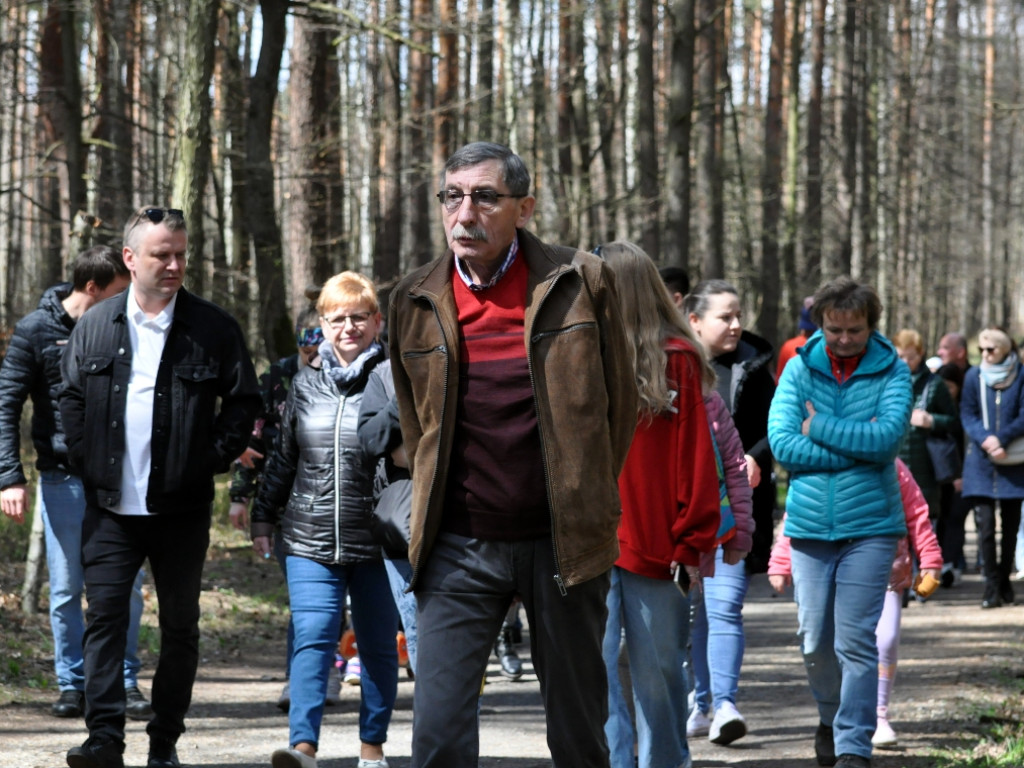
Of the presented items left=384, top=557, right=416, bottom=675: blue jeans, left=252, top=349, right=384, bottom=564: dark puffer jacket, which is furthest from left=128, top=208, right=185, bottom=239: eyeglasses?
left=384, top=557, right=416, bottom=675: blue jeans

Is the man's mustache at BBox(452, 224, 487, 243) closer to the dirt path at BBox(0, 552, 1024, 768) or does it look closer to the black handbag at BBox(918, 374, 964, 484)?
the dirt path at BBox(0, 552, 1024, 768)

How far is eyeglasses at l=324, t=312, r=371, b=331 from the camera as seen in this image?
18.9 ft

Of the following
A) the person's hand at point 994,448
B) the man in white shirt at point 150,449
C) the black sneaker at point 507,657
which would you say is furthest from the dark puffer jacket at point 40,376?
the person's hand at point 994,448

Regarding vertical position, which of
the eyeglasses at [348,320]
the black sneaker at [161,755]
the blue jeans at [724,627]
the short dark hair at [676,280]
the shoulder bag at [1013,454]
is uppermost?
the short dark hair at [676,280]

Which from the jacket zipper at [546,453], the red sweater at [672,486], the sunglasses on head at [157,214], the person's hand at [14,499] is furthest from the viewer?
the person's hand at [14,499]

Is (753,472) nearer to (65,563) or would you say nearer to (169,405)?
(169,405)

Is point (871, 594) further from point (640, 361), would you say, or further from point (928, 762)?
point (640, 361)

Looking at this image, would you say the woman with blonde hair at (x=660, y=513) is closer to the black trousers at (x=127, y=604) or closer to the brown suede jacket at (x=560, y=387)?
the brown suede jacket at (x=560, y=387)

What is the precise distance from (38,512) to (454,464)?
4.99 meters

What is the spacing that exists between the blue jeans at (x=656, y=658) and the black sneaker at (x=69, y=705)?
3267 millimetres

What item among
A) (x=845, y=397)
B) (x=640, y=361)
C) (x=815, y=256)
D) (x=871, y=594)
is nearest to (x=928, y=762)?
(x=871, y=594)

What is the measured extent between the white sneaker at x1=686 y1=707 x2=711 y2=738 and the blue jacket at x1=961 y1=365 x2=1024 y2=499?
5.70m

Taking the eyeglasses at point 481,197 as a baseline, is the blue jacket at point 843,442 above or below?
below

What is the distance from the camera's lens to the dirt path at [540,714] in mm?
6246
